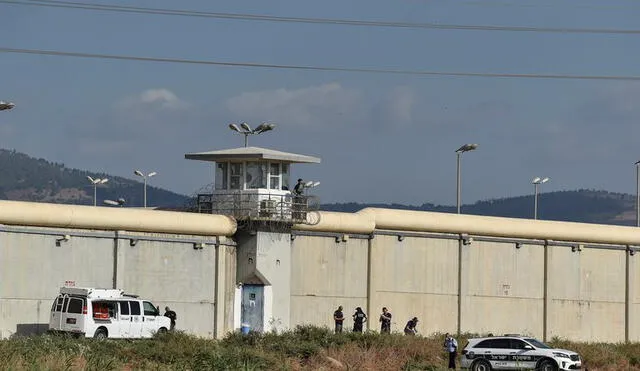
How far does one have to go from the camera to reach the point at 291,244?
6241 cm

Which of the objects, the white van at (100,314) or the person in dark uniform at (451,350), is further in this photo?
the person in dark uniform at (451,350)

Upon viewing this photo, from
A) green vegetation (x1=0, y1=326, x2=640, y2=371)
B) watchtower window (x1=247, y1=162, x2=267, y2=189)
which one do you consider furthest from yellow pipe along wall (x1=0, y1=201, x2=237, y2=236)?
green vegetation (x1=0, y1=326, x2=640, y2=371)

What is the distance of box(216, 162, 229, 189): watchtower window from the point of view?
62.6m

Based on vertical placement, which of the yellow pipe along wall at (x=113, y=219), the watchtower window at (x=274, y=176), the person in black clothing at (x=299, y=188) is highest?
the watchtower window at (x=274, y=176)

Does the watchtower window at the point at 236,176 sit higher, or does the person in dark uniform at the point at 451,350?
the watchtower window at the point at 236,176

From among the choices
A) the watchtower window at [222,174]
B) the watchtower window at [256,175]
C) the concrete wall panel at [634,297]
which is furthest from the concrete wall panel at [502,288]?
the watchtower window at [222,174]

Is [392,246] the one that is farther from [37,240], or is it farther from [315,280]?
[37,240]

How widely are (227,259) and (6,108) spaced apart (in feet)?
35.1

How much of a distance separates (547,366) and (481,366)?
2.24 m

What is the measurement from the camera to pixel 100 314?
5291cm

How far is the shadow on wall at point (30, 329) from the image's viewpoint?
53931 mm

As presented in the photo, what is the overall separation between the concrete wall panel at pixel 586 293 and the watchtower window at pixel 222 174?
58.1ft

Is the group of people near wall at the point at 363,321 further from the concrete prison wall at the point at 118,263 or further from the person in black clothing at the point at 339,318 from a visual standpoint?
the concrete prison wall at the point at 118,263

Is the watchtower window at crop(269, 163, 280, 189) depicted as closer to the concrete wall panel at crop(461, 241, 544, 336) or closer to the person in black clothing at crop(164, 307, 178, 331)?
the person in black clothing at crop(164, 307, 178, 331)
